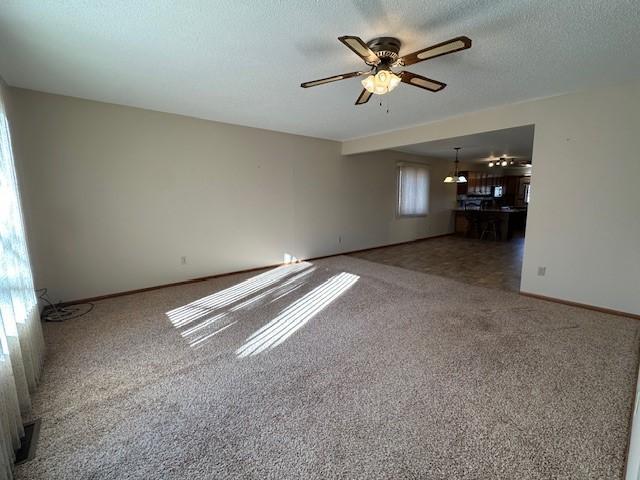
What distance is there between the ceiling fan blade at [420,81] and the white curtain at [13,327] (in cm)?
292

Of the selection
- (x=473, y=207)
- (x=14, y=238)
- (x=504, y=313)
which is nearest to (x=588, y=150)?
(x=504, y=313)

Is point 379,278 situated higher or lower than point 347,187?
lower

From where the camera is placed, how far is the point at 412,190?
757 cm

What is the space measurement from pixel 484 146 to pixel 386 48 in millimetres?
5060

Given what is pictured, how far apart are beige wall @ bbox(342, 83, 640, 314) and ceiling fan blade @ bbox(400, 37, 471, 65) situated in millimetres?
2375

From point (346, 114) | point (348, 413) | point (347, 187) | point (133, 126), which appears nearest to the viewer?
point (348, 413)

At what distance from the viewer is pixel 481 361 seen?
220cm

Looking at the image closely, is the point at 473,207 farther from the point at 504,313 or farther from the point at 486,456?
the point at 486,456

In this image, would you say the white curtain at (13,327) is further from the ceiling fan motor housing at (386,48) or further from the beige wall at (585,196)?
the beige wall at (585,196)

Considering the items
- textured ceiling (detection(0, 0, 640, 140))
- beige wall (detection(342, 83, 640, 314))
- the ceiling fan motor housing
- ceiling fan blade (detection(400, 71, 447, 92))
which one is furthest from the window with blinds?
the ceiling fan motor housing

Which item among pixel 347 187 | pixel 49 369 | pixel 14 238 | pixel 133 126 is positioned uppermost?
pixel 133 126

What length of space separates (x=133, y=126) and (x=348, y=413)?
4179 millimetres

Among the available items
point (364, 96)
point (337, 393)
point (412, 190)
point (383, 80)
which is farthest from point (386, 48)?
point (412, 190)

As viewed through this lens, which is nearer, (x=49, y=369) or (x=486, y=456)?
(x=486, y=456)
